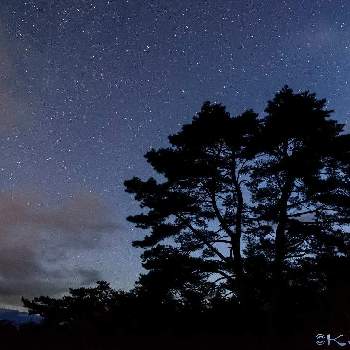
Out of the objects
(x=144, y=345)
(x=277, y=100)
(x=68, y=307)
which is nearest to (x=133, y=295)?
(x=144, y=345)

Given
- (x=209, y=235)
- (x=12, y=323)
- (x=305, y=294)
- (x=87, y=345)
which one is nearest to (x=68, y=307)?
(x=209, y=235)

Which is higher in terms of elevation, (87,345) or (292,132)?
(292,132)

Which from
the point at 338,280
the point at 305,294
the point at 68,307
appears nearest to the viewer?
the point at 338,280

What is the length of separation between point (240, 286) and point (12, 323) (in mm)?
9584

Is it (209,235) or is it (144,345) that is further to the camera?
(209,235)

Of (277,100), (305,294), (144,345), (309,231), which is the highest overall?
(277,100)

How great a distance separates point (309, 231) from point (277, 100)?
6351 mm

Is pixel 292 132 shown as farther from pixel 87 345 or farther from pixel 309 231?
pixel 87 345

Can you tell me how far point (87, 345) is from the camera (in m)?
7.72

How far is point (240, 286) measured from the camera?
16703mm

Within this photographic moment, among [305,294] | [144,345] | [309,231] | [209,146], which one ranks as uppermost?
[209,146]

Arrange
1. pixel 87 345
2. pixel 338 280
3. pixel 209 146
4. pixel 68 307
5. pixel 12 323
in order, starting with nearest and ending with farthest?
pixel 87 345 < pixel 12 323 < pixel 338 280 < pixel 209 146 < pixel 68 307

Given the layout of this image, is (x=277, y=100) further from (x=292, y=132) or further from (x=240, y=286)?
(x=240, y=286)

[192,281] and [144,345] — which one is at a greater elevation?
[192,281]
